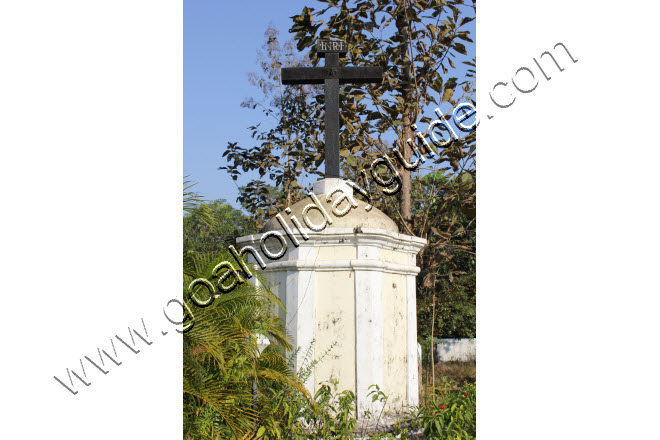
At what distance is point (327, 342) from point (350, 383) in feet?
1.42

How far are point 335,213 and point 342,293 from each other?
2.67 ft

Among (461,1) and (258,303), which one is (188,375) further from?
(461,1)

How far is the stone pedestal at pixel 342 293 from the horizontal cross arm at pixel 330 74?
1421mm

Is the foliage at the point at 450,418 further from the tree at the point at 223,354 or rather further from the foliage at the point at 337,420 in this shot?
the tree at the point at 223,354

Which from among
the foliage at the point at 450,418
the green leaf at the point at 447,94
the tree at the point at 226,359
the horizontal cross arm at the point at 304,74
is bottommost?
the foliage at the point at 450,418

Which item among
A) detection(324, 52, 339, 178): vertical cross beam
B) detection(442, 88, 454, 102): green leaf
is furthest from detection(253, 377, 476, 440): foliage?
detection(442, 88, 454, 102): green leaf

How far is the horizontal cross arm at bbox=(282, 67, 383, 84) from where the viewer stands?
6270mm

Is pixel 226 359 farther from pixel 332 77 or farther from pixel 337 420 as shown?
pixel 332 77

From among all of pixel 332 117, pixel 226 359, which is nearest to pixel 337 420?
pixel 226 359

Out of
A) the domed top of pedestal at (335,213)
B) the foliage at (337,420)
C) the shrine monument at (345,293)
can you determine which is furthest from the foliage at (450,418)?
the domed top of pedestal at (335,213)

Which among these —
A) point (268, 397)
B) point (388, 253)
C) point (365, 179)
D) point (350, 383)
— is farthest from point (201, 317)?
point (365, 179)

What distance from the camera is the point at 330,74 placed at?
20.5 feet

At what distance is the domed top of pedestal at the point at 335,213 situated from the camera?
5836mm

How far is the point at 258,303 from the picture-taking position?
5.12 meters
